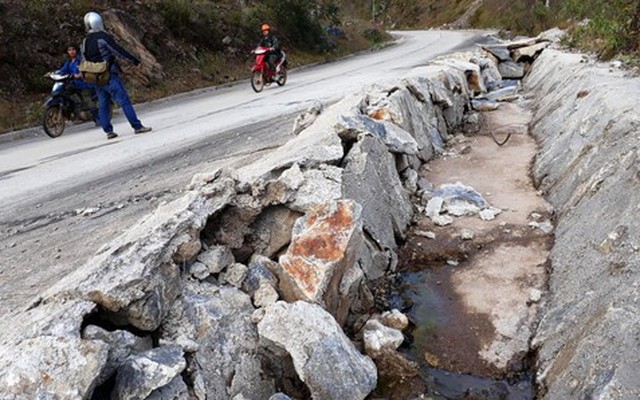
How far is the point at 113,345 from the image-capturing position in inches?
105

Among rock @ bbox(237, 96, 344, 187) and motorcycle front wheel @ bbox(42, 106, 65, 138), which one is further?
motorcycle front wheel @ bbox(42, 106, 65, 138)

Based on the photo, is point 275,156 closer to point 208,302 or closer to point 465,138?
point 208,302

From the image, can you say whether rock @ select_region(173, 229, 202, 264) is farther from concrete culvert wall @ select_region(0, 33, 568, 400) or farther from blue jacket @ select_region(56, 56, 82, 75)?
blue jacket @ select_region(56, 56, 82, 75)

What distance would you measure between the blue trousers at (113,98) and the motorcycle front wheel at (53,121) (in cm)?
120

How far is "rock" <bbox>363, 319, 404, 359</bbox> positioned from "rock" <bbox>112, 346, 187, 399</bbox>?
1500 mm

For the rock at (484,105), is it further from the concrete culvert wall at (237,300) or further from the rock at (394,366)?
the rock at (394,366)

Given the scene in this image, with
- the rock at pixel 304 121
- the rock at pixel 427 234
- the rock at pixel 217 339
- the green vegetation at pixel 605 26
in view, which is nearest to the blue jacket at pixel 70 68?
the rock at pixel 304 121

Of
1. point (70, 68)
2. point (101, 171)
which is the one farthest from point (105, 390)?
point (70, 68)

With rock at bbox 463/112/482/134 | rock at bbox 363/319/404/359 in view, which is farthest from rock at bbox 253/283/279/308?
rock at bbox 463/112/482/134

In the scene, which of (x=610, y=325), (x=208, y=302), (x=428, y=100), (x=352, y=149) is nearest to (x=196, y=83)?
(x=428, y=100)

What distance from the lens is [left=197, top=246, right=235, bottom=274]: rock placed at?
11.9 ft

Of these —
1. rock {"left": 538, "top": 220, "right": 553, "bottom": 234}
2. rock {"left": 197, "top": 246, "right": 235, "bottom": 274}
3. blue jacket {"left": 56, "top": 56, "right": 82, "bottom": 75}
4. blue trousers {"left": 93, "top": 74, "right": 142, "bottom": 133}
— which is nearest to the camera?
rock {"left": 197, "top": 246, "right": 235, "bottom": 274}

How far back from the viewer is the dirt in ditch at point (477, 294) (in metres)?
3.61

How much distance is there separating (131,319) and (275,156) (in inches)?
100
